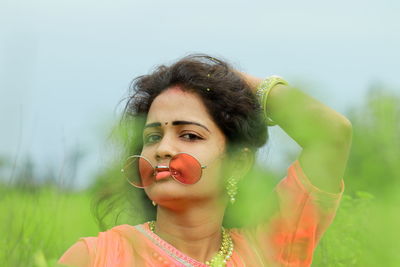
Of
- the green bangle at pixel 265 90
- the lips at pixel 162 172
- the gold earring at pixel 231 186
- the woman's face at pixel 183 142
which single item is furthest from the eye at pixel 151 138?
the green bangle at pixel 265 90

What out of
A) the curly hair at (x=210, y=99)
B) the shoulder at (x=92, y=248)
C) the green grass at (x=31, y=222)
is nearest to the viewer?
the green grass at (x=31, y=222)

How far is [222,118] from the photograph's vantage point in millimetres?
1663

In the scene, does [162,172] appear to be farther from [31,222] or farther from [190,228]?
[31,222]

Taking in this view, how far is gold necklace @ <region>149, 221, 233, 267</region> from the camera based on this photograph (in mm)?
1577

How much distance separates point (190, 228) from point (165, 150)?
25cm

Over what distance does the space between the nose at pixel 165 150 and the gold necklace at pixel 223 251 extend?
25 centimetres

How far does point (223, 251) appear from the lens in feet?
5.40

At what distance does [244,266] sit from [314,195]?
0.28 metres

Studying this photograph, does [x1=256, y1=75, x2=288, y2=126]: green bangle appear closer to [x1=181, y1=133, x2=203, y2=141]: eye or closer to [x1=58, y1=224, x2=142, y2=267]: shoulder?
[x1=181, y1=133, x2=203, y2=141]: eye

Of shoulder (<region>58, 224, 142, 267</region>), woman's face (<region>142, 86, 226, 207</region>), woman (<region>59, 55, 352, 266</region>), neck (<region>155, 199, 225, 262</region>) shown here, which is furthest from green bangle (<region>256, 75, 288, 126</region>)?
shoulder (<region>58, 224, 142, 267</region>)

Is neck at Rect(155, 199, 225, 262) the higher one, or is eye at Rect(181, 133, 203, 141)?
eye at Rect(181, 133, 203, 141)

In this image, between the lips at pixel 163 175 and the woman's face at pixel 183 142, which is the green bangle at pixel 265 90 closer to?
the woman's face at pixel 183 142

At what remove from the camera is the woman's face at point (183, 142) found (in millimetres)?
1498

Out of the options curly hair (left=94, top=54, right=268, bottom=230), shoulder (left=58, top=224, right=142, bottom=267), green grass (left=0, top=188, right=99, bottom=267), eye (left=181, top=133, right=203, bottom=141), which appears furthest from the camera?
curly hair (left=94, top=54, right=268, bottom=230)
